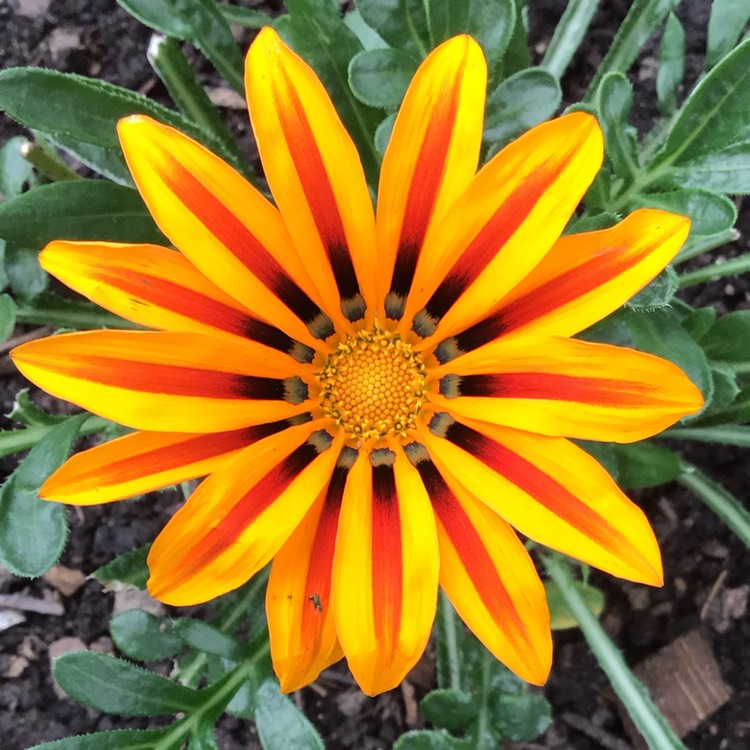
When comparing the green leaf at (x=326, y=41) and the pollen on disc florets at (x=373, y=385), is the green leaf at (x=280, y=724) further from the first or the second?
the green leaf at (x=326, y=41)

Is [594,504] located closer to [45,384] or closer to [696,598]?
[45,384]

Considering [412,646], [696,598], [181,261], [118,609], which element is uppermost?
[118,609]

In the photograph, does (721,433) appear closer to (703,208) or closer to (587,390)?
(703,208)

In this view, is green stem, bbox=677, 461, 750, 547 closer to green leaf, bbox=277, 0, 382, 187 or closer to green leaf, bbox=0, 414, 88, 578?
green leaf, bbox=277, 0, 382, 187

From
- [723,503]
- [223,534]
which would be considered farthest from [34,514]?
[723,503]

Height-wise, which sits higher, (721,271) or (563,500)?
(721,271)

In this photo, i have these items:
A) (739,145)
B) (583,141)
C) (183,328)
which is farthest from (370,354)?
(739,145)
